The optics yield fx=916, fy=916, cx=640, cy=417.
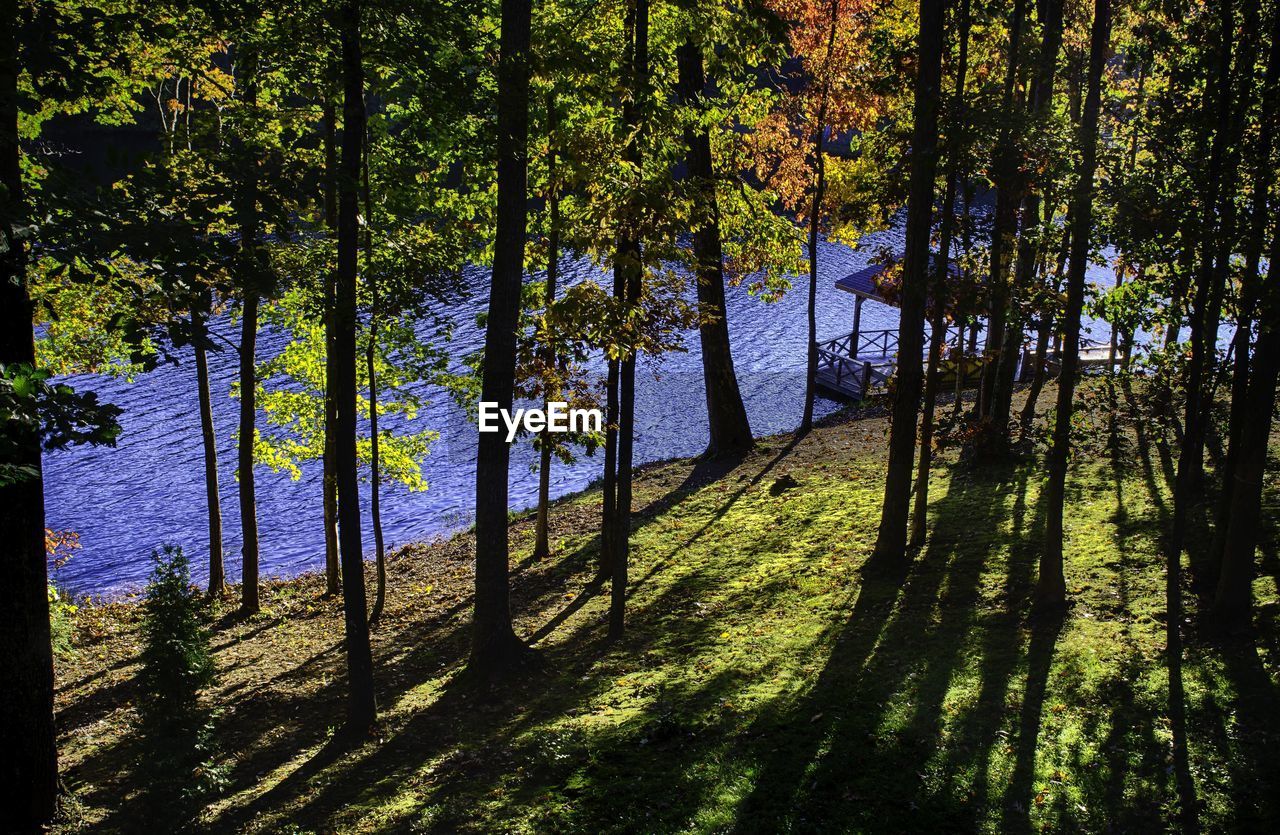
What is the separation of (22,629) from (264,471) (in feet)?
69.2

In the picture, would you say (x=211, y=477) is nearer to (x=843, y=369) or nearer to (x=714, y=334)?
(x=714, y=334)

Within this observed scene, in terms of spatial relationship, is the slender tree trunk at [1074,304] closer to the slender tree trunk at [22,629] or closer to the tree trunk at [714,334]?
the tree trunk at [714,334]

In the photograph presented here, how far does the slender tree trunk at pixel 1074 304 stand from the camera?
9773 millimetres

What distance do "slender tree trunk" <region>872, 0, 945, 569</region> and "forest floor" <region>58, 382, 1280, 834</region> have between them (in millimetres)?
875

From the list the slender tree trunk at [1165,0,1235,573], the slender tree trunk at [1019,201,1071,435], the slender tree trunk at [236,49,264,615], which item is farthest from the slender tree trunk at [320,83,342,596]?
the slender tree trunk at [1019,201,1071,435]

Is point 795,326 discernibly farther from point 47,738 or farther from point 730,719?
point 47,738

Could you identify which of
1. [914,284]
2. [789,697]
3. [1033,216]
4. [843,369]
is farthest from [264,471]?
[1033,216]

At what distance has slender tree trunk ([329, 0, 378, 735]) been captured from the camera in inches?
364

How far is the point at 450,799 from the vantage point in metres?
8.75

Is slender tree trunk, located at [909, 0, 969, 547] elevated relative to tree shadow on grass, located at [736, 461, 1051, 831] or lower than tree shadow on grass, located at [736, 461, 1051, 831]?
elevated

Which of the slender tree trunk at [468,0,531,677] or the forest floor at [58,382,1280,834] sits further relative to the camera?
the slender tree trunk at [468,0,531,677]

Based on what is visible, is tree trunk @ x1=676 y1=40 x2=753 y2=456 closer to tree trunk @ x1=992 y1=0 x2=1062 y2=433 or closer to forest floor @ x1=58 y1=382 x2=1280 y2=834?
tree trunk @ x1=992 y1=0 x2=1062 y2=433

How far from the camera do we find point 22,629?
8023mm

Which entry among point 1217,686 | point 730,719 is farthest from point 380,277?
point 1217,686
